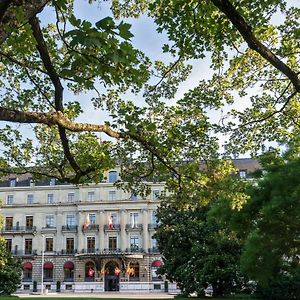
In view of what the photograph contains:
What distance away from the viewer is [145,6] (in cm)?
1082

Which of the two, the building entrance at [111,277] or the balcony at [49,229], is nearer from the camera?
the building entrance at [111,277]

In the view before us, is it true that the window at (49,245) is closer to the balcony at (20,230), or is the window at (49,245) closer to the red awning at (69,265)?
the balcony at (20,230)

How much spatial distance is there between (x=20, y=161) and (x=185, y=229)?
57.5ft

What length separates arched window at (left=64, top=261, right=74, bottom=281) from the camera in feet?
196

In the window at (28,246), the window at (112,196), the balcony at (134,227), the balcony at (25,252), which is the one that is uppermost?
the window at (112,196)

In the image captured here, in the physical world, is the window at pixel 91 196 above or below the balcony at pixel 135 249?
above

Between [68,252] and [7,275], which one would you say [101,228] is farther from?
[7,275]

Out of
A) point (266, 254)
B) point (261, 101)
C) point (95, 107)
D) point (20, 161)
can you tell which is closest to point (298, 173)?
point (266, 254)

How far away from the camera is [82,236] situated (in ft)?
199

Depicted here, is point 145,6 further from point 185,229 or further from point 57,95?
point 185,229

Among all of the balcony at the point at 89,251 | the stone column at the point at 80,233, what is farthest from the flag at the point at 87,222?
the balcony at the point at 89,251

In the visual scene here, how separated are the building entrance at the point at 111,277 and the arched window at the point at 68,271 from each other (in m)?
4.65

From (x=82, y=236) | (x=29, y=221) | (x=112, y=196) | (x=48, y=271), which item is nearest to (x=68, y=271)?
(x=48, y=271)

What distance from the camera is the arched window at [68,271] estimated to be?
59.7 m
